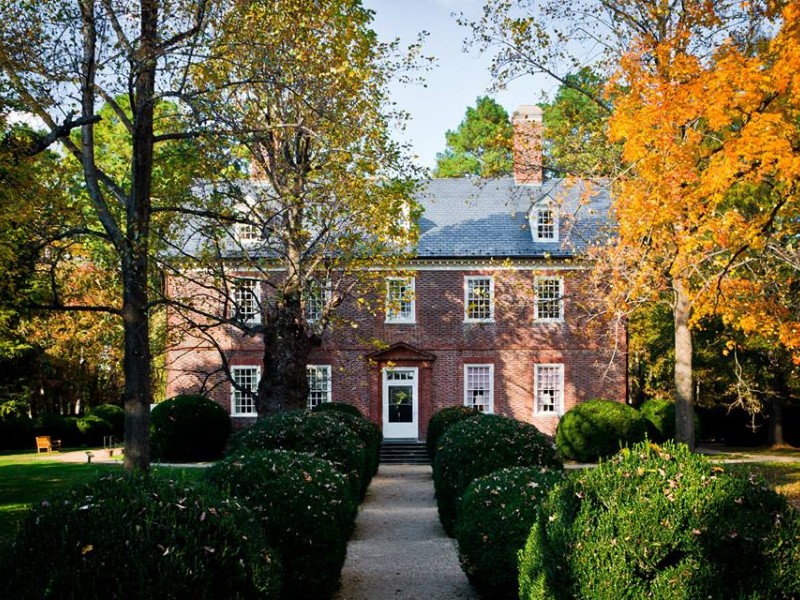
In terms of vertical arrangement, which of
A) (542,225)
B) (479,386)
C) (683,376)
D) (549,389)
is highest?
(542,225)

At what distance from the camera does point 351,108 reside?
51.2ft

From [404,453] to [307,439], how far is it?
50.2 feet

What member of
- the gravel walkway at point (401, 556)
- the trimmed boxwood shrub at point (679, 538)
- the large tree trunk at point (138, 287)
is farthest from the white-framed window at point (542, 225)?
the trimmed boxwood shrub at point (679, 538)

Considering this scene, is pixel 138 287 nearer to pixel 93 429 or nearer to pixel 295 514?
pixel 295 514

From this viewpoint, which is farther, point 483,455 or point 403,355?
point 403,355

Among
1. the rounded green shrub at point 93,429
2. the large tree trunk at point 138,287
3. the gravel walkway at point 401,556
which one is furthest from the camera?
the rounded green shrub at point 93,429

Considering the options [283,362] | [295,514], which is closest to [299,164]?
[283,362]

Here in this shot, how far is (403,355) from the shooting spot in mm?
27844

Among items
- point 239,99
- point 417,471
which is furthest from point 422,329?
point 239,99

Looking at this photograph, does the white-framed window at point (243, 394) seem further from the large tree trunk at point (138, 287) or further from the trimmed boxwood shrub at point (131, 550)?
the trimmed boxwood shrub at point (131, 550)

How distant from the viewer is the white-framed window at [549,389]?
27922mm

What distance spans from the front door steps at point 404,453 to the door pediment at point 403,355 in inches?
116

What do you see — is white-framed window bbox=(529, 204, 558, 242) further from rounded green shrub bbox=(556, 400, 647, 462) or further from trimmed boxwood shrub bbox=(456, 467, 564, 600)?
trimmed boxwood shrub bbox=(456, 467, 564, 600)

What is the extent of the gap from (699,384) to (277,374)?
20.2 metres
